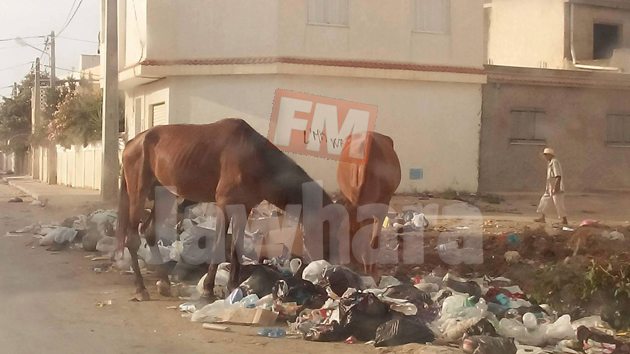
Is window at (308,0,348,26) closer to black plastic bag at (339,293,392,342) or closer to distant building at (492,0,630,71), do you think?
distant building at (492,0,630,71)

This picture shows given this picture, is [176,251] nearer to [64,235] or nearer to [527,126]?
[64,235]

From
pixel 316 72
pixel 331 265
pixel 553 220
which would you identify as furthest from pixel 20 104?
pixel 331 265

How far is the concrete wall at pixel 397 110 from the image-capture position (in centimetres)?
1617

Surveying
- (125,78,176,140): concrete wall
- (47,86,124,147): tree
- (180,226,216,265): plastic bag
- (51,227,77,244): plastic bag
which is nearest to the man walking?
(180,226,216,265): plastic bag

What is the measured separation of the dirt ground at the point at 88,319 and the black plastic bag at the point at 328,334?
72 mm

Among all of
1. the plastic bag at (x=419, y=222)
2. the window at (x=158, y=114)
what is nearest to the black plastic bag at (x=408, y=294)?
the plastic bag at (x=419, y=222)

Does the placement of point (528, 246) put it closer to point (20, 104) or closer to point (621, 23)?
point (621, 23)

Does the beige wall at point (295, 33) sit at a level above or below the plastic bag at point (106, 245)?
above

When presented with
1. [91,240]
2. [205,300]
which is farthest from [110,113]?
[205,300]

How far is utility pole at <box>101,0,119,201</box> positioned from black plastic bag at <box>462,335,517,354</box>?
40.1 ft

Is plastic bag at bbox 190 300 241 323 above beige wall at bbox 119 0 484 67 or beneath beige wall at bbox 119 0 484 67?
beneath

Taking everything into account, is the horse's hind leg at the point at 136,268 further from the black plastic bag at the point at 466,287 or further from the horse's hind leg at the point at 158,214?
the black plastic bag at the point at 466,287

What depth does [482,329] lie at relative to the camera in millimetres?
5180

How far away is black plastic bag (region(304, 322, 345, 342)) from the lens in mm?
5426
